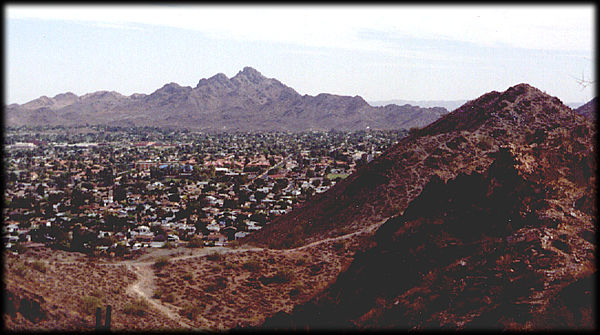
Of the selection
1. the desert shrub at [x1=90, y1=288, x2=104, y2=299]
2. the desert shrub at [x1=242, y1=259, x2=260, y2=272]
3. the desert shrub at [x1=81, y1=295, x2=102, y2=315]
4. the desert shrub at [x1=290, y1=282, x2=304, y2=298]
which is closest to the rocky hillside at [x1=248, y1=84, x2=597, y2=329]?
the desert shrub at [x1=290, y1=282, x2=304, y2=298]

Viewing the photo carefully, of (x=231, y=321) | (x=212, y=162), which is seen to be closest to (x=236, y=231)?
(x=231, y=321)

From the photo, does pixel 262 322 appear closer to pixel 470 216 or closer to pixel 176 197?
pixel 470 216

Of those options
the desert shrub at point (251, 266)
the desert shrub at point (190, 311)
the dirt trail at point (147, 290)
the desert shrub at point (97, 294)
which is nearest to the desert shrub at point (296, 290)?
the desert shrub at point (251, 266)

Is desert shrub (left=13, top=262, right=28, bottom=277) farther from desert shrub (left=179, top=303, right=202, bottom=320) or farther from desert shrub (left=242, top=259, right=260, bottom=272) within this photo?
desert shrub (left=242, top=259, right=260, bottom=272)

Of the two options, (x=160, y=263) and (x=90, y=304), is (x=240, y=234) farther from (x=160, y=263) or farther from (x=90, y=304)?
(x=90, y=304)

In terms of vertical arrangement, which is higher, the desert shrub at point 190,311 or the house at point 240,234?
the desert shrub at point 190,311

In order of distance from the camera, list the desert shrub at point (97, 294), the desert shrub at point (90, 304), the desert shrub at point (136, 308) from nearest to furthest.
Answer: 1. the desert shrub at point (90, 304)
2. the desert shrub at point (136, 308)
3. the desert shrub at point (97, 294)

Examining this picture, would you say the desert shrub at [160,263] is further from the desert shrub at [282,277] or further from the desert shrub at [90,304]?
the desert shrub at [90,304]
